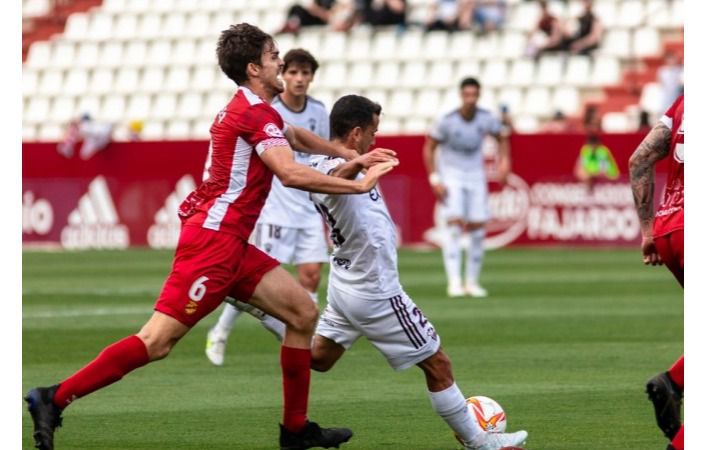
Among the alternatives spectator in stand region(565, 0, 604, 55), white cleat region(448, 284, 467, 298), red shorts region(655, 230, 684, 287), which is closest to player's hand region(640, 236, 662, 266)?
red shorts region(655, 230, 684, 287)

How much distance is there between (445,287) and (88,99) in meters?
17.2

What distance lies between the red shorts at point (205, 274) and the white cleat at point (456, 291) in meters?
9.32

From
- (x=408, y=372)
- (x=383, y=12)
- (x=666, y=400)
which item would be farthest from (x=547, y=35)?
(x=666, y=400)

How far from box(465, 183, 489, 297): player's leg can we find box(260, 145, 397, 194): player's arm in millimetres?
9786

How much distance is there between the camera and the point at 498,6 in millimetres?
30688

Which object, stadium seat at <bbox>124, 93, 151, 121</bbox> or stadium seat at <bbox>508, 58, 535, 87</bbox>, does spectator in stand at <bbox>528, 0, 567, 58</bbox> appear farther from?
stadium seat at <bbox>124, 93, 151, 121</bbox>

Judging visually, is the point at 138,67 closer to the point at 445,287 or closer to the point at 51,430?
the point at 445,287

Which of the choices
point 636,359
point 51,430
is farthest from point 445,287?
point 51,430

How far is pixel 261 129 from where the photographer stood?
23.4 feet

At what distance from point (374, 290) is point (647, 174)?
140cm

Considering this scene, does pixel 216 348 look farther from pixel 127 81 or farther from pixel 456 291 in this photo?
pixel 127 81

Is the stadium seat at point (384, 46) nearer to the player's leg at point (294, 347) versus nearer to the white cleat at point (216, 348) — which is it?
the white cleat at point (216, 348)

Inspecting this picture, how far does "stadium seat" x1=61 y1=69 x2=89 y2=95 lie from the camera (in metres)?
33.7

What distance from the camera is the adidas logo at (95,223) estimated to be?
27.2 metres
